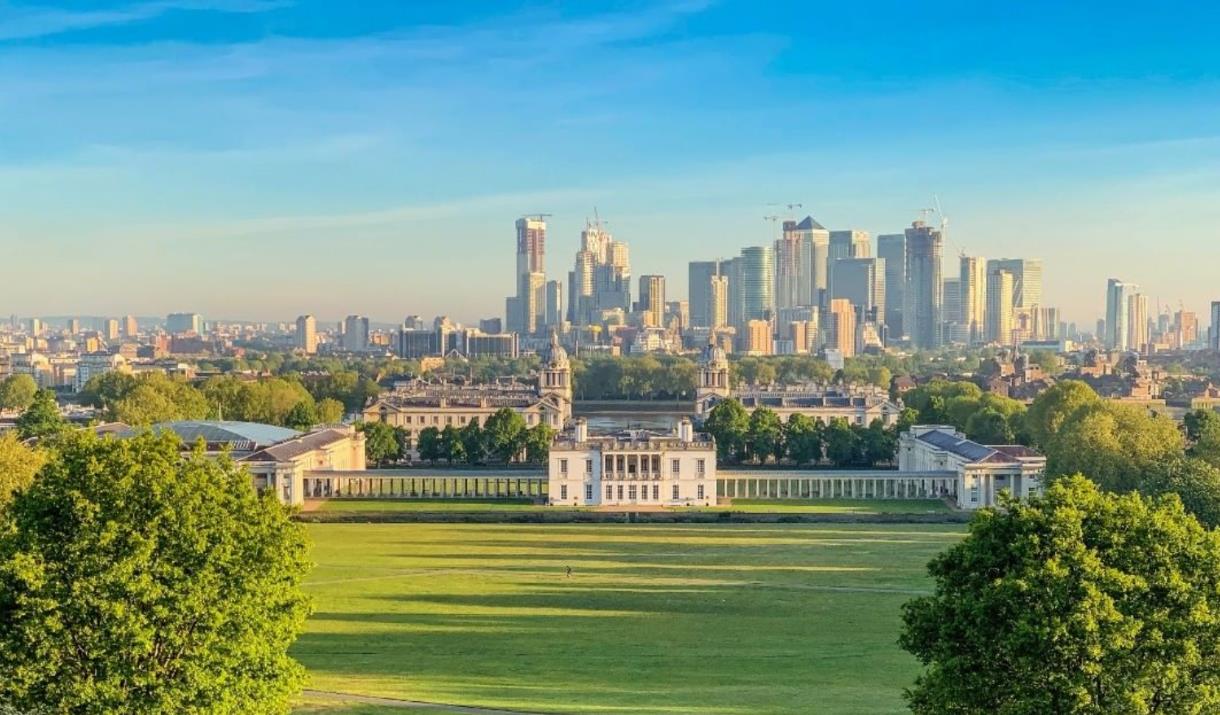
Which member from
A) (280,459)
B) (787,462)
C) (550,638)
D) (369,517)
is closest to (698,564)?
(550,638)

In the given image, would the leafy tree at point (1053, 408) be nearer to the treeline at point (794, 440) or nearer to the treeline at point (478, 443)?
the treeline at point (794, 440)

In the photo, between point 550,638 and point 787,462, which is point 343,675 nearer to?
point 550,638

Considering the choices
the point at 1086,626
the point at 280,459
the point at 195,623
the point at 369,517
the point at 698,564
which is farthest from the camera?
the point at 280,459

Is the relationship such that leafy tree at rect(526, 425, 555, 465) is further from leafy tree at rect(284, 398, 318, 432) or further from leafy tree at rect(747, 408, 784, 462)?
leafy tree at rect(284, 398, 318, 432)

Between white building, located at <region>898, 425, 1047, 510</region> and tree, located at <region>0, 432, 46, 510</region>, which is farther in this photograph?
white building, located at <region>898, 425, 1047, 510</region>

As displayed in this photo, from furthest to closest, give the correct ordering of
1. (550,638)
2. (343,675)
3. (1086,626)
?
(550,638) → (343,675) → (1086,626)

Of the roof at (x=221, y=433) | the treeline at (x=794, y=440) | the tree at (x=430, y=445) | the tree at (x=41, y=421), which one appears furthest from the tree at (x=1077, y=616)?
the tree at (x=430, y=445)

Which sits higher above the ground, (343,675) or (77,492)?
(77,492)

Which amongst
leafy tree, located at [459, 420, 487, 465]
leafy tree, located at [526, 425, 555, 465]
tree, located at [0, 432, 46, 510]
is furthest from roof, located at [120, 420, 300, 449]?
tree, located at [0, 432, 46, 510]
